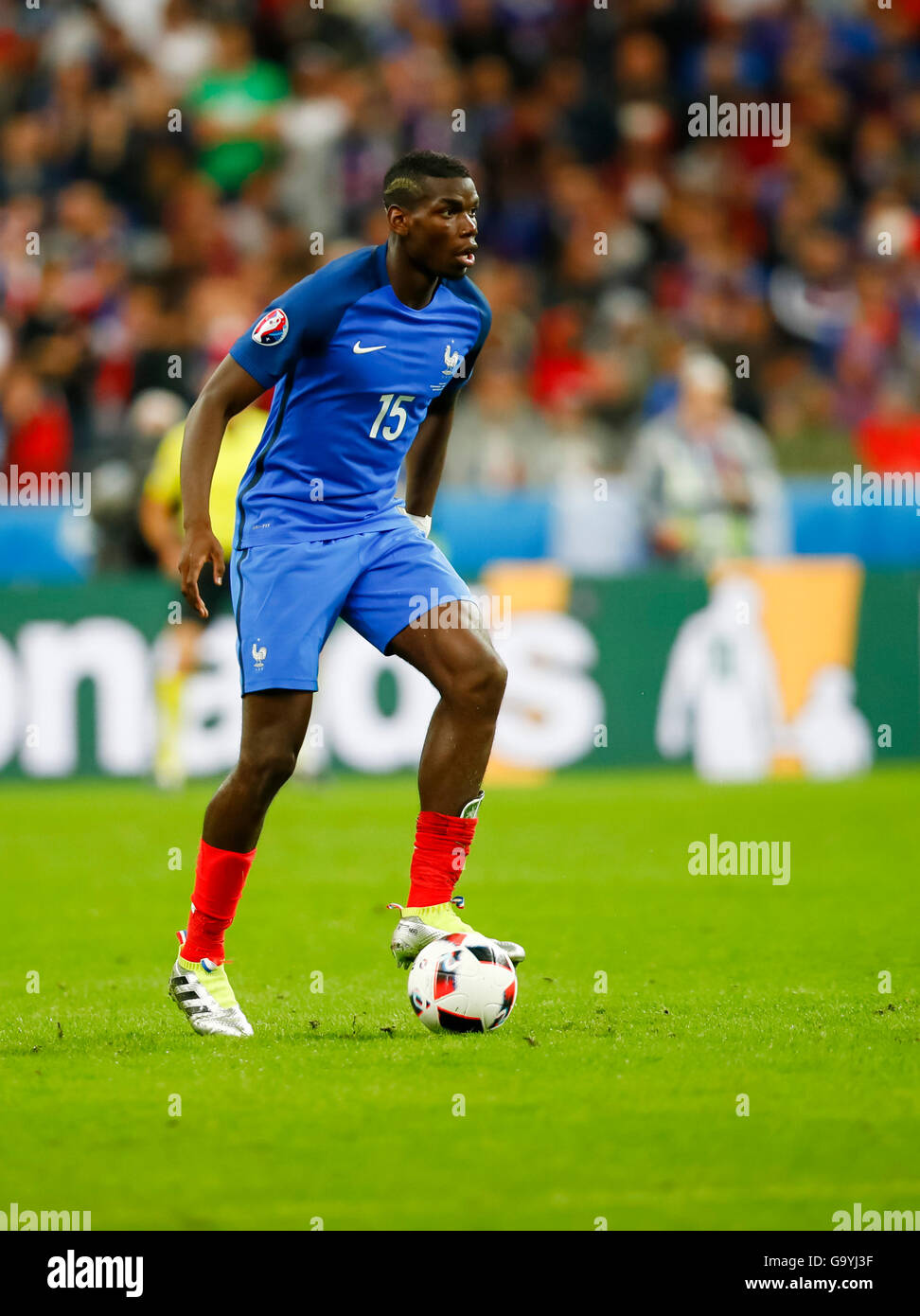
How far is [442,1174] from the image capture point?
4.30 m

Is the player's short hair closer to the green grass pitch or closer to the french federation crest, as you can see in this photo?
the french federation crest

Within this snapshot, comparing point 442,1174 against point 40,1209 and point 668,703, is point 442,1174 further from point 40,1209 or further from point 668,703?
point 668,703

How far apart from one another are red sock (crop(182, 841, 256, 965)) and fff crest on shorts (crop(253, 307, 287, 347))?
1.51m

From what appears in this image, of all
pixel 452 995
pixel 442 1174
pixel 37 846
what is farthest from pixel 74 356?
pixel 442 1174

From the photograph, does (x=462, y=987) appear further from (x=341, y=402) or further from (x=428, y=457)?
(x=428, y=457)

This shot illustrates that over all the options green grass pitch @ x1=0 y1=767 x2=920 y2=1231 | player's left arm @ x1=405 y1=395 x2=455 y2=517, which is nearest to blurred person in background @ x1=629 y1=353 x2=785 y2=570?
green grass pitch @ x1=0 y1=767 x2=920 y2=1231

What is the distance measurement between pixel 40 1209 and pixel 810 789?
917 centimetres

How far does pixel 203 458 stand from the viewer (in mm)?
5996

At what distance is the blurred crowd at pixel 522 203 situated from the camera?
1587 centimetres

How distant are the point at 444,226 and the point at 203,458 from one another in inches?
40.5

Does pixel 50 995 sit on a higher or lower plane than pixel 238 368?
lower

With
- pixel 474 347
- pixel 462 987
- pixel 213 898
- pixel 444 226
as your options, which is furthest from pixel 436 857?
pixel 444 226

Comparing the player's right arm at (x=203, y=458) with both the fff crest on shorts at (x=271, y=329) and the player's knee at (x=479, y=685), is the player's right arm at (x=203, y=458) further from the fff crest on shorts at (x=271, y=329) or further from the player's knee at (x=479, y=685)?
the player's knee at (x=479, y=685)

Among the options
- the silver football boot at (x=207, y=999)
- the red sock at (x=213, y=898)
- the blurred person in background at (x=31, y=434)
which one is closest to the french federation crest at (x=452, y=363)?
the red sock at (x=213, y=898)
